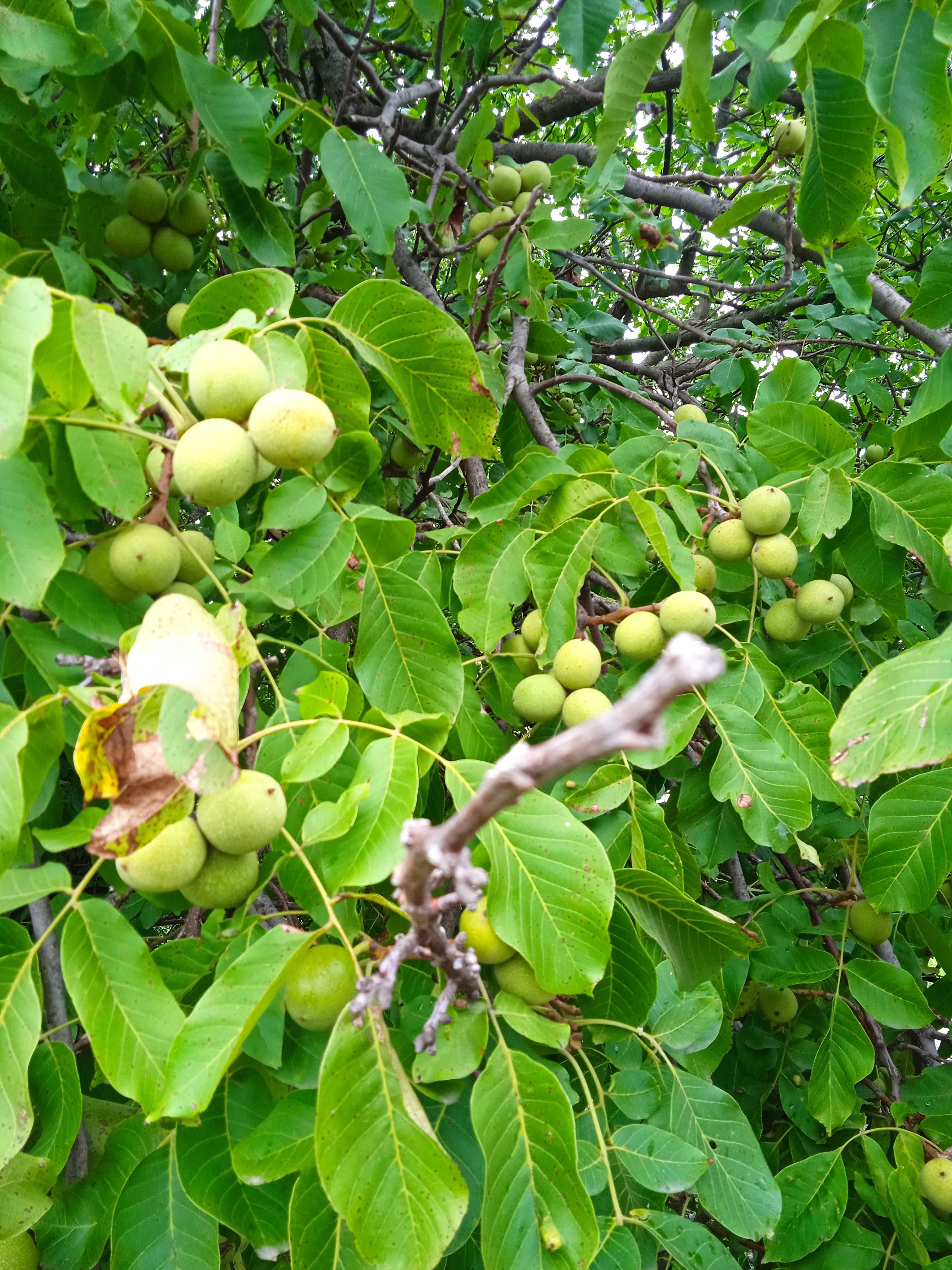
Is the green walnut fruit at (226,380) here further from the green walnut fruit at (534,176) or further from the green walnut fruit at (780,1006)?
the green walnut fruit at (534,176)

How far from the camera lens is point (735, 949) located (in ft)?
4.03

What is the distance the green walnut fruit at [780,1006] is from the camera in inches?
83.6

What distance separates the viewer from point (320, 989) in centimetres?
95

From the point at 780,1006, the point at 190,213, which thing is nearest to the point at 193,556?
the point at 190,213

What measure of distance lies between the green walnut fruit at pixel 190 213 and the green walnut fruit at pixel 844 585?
1.68m

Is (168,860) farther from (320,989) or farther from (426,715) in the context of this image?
(426,715)

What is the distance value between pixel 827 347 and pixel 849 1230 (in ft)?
10.2

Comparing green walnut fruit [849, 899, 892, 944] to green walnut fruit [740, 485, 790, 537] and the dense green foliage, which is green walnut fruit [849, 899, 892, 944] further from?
green walnut fruit [740, 485, 790, 537]

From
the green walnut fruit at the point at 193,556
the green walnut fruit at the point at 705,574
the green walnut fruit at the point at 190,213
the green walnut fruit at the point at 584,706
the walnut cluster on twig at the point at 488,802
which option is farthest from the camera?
the green walnut fruit at the point at 190,213

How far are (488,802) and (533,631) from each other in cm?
120

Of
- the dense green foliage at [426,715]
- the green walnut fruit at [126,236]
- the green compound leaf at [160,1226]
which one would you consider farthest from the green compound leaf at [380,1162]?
the green walnut fruit at [126,236]

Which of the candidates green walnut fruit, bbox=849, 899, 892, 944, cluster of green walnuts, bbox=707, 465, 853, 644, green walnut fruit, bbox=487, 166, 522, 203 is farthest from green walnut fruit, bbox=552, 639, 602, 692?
green walnut fruit, bbox=487, 166, 522, 203

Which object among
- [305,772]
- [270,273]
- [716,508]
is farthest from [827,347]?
[305,772]

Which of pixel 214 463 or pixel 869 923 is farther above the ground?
pixel 214 463
